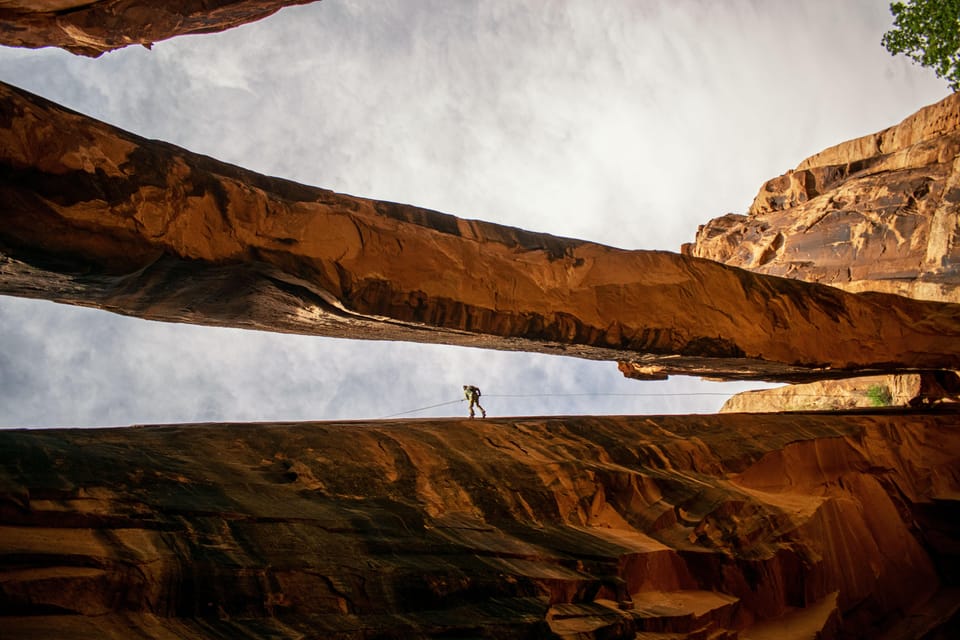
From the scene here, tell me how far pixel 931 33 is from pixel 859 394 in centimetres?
922

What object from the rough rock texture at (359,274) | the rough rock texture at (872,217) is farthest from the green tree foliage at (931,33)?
the rough rock texture at (359,274)

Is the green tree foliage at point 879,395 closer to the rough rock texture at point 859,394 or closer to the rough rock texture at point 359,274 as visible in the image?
the rough rock texture at point 859,394

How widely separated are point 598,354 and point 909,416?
4.70m

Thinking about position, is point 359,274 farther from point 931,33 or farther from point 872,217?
point 931,33

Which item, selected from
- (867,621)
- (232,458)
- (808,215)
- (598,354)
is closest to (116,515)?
(232,458)

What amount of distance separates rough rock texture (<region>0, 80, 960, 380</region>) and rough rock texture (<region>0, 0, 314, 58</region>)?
2.13 metres

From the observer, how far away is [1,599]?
130 inches

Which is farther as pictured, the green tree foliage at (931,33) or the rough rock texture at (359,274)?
the green tree foliage at (931,33)

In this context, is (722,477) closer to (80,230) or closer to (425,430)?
(425,430)

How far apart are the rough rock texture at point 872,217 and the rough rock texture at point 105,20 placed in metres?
11.9

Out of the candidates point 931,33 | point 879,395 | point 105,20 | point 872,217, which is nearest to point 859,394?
point 879,395

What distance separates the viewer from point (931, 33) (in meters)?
17.0

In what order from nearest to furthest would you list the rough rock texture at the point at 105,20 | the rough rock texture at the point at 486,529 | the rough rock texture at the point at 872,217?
1. the rough rock texture at the point at 486,529
2. the rough rock texture at the point at 105,20
3. the rough rock texture at the point at 872,217

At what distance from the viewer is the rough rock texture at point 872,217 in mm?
12906
